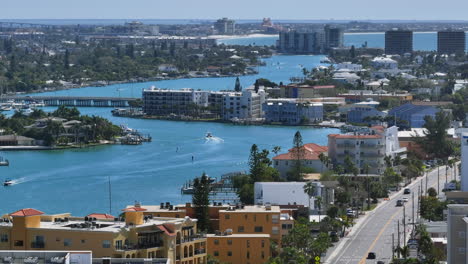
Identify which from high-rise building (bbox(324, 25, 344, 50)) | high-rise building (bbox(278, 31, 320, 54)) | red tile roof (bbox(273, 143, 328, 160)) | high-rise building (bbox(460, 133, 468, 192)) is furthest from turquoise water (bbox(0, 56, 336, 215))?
high-rise building (bbox(324, 25, 344, 50))

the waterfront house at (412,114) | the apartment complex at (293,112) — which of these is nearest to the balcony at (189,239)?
the waterfront house at (412,114)

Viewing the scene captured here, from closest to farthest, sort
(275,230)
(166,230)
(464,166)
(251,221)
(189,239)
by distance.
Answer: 1. (166,230)
2. (189,239)
3. (251,221)
4. (275,230)
5. (464,166)

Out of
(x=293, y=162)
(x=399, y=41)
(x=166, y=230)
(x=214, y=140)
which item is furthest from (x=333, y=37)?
(x=166, y=230)

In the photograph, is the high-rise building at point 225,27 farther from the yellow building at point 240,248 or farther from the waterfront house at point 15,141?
the yellow building at point 240,248

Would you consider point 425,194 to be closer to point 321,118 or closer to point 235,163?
point 235,163

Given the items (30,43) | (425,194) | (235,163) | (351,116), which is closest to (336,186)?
(425,194)

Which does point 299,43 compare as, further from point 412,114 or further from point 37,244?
point 37,244
